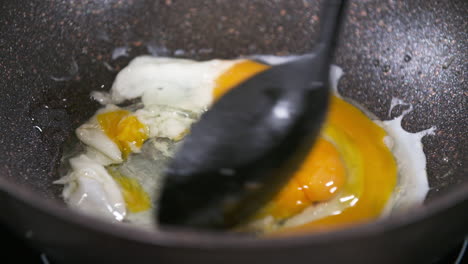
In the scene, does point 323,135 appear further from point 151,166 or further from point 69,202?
point 69,202

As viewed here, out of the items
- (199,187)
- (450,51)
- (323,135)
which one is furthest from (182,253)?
(450,51)

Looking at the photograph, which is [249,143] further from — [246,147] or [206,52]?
[206,52]

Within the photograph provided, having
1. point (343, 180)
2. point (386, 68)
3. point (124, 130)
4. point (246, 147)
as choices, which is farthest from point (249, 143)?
point (386, 68)

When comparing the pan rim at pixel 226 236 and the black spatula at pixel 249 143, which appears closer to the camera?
the pan rim at pixel 226 236

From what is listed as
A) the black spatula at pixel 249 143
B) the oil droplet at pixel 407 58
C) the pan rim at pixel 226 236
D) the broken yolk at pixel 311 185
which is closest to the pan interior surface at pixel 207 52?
the oil droplet at pixel 407 58

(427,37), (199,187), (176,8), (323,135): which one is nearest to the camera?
(199,187)

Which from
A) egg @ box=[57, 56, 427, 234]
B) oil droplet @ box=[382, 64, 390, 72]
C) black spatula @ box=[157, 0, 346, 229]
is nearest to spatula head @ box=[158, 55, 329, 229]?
black spatula @ box=[157, 0, 346, 229]

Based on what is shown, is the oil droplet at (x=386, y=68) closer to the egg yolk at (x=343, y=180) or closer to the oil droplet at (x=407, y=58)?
the oil droplet at (x=407, y=58)
